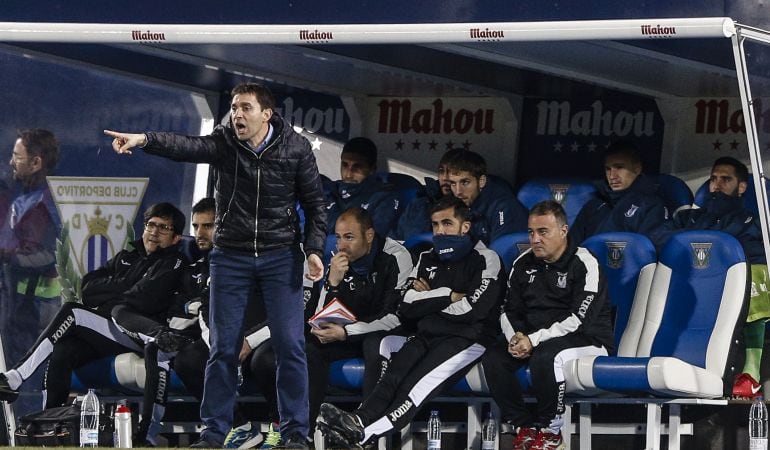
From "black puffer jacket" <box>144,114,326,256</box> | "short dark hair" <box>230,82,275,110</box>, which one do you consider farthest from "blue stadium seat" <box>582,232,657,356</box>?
"short dark hair" <box>230,82,275,110</box>

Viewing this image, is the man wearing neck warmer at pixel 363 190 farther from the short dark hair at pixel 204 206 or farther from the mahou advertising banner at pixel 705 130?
the mahou advertising banner at pixel 705 130

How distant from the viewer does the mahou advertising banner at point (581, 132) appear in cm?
1060

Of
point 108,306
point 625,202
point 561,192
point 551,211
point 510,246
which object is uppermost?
point 561,192

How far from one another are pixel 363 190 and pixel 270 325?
233cm

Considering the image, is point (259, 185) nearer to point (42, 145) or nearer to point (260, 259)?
point (260, 259)

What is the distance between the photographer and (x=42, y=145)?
1032cm

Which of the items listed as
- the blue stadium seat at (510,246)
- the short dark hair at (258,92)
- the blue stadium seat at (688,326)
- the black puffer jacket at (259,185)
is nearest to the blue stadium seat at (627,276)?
the blue stadium seat at (688,326)

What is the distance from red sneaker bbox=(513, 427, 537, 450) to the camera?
8664 mm

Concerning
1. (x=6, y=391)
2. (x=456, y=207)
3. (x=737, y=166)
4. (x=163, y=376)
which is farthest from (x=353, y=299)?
(x=737, y=166)

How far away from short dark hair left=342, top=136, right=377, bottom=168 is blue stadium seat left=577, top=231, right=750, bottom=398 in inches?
83.3

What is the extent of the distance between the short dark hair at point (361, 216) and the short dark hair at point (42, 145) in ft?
6.35

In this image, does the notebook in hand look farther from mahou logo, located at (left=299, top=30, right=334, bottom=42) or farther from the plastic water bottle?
mahou logo, located at (left=299, top=30, right=334, bottom=42)

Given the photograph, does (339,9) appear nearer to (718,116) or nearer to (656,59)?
(656,59)

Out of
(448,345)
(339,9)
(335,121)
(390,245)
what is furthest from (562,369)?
(335,121)
